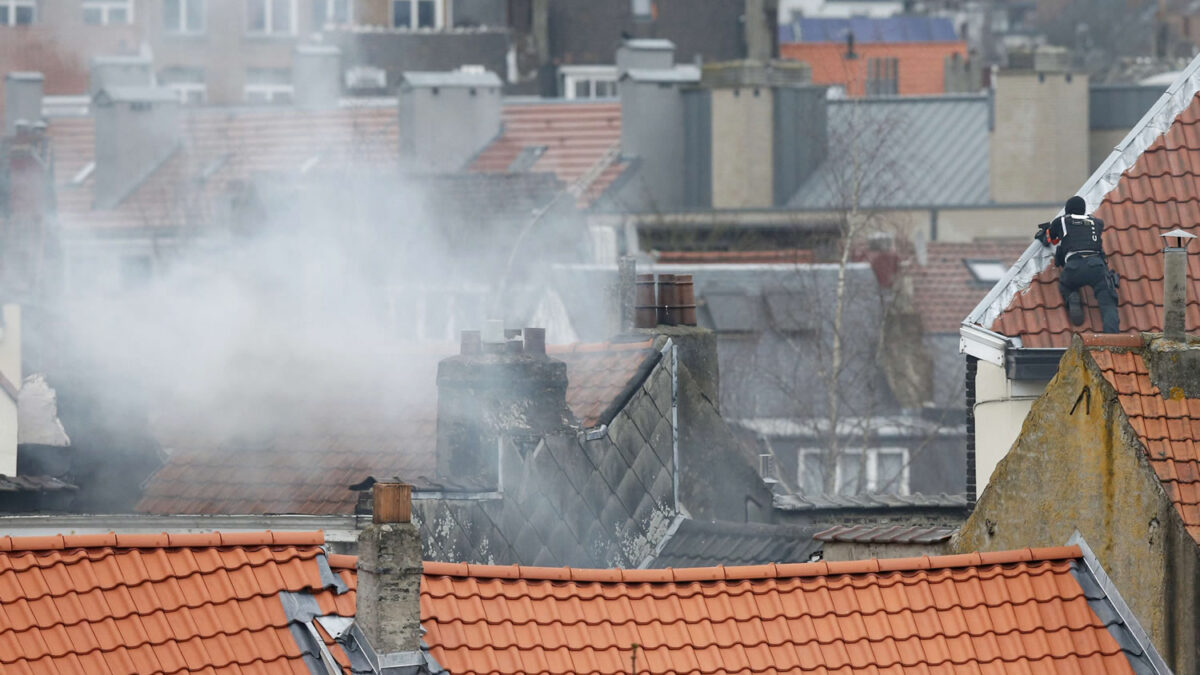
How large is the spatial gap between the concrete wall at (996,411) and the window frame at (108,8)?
33.6 meters

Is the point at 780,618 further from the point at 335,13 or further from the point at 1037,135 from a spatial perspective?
the point at 335,13

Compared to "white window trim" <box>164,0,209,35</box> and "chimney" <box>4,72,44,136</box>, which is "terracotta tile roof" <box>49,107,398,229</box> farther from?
"white window trim" <box>164,0,209,35</box>

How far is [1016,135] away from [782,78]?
520 cm

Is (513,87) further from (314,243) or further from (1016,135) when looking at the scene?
(314,243)

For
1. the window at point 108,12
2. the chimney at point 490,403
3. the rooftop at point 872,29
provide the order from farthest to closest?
the rooftop at point 872,29
the window at point 108,12
the chimney at point 490,403

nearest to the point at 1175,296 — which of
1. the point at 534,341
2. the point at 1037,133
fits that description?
the point at 534,341

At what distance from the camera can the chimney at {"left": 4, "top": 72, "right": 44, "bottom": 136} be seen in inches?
2158

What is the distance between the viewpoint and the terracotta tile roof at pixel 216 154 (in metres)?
51.0

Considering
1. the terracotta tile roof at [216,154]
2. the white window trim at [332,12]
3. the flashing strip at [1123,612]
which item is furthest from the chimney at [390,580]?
the white window trim at [332,12]

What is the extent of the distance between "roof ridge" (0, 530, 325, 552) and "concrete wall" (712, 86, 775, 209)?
4375cm

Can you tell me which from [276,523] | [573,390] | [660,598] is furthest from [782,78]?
[660,598]

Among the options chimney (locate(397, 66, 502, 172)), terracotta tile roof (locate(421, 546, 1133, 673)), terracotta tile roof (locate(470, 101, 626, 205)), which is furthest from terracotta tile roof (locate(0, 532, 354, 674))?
chimney (locate(397, 66, 502, 172))

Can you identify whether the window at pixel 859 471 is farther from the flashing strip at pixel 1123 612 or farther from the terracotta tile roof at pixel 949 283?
the flashing strip at pixel 1123 612

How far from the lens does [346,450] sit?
874 inches
